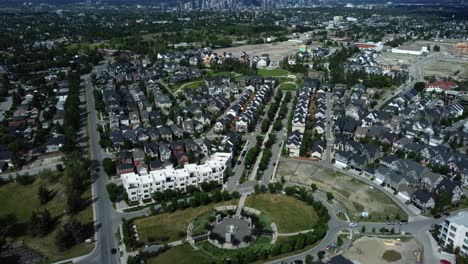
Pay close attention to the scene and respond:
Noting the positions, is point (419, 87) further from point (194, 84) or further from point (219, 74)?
point (194, 84)

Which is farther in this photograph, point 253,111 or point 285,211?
point 253,111

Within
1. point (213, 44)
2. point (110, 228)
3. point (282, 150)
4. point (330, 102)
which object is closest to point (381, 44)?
point (213, 44)

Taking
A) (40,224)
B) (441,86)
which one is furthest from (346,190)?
(441,86)

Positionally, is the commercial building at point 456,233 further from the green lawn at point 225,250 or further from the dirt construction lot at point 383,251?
the green lawn at point 225,250

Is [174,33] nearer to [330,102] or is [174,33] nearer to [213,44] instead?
[213,44]

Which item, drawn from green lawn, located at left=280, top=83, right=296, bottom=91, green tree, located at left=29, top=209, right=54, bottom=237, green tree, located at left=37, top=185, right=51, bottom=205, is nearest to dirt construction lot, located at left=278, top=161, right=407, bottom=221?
green tree, located at left=29, top=209, right=54, bottom=237

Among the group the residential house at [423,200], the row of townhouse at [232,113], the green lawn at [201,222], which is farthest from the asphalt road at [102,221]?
the residential house at [423,200]
